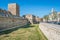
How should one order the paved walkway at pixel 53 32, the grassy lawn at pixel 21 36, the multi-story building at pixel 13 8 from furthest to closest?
the multi-story building at pixel 13 8 → the grassy lawn at pixel 21 36 → the paved walkway at pixel 53 32

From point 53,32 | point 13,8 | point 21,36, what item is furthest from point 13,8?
point 53,32

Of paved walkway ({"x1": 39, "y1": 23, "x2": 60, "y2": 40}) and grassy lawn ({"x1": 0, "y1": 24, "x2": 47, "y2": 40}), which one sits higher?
paved walkway ({"x1": 39, "y1": 23, "x2": 60, "y2": 40})

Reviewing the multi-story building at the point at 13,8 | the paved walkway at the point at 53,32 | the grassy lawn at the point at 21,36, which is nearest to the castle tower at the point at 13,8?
the multi-story building at the point at 13,8

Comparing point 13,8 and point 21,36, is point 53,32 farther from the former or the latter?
point 13,8

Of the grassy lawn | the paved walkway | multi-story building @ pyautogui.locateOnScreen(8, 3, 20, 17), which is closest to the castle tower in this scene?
multi-story building @ pyautogui.locateOnScreen(8, 3, 20, 17)

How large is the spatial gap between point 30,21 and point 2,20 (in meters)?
36.3

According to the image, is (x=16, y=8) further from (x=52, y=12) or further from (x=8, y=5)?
(x=52, y=12)

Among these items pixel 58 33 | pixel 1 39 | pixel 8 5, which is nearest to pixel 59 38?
pixel 58 33

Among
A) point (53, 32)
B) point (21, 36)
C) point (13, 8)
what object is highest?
point (13, 8)

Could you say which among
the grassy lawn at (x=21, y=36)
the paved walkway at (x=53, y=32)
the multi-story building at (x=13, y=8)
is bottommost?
the grassy lawn at (x=21, y=36)

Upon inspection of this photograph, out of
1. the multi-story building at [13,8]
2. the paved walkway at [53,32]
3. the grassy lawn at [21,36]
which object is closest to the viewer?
the paved walkway at [53,32]

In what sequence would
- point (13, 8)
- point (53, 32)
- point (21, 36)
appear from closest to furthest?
1. point (53, 32)
2. point (21, 36)
3. point (13, 8)

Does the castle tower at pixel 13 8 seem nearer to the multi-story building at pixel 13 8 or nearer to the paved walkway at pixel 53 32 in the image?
the multi-story building at pixel 13 8

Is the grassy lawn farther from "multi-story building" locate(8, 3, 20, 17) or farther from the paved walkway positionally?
"multi-story building" locate(8, 3, 20, 17)
